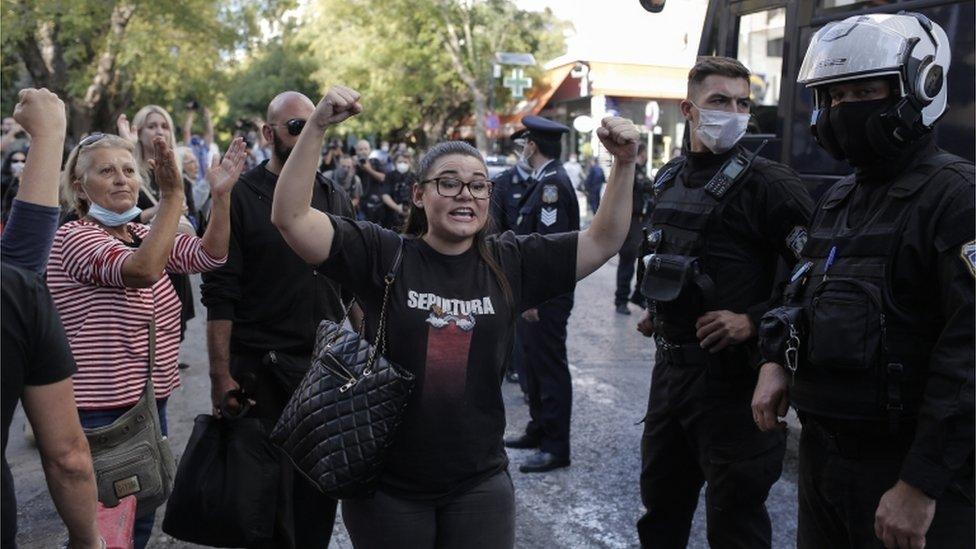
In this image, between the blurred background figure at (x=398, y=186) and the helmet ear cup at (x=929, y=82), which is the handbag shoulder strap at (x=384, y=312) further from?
the blurred background figure at (x=398, y=186)

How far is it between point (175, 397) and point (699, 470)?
4.60 metres

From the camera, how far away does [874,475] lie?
7.62ft

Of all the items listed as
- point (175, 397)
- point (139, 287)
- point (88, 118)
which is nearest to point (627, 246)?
point (175, 397)

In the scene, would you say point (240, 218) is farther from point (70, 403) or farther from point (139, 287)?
point (70, 403)

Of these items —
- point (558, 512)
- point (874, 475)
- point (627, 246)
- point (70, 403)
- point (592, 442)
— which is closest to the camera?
point (70, 403)

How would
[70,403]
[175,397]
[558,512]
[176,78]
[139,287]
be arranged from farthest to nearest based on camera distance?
[176,78], [175,397], [558,512], [139,287], [70,403]

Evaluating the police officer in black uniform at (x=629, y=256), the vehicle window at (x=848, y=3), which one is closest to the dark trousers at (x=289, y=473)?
the vehicle window at (x=848, y=3)

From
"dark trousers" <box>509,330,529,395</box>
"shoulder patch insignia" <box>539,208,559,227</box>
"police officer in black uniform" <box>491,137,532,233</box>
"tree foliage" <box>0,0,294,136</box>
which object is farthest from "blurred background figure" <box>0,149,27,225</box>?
"tree foliage" <box>0,0,294,136</box>

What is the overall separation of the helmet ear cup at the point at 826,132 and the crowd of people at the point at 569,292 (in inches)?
0.8

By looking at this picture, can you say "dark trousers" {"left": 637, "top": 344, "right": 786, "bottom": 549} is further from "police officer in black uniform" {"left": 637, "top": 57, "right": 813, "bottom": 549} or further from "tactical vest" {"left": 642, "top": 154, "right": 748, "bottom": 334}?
"tactical vest" {"left": 642, "top": 154, "right": 748, "bottom": 334}

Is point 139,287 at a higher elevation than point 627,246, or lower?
higher

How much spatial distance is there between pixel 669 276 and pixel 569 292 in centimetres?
48

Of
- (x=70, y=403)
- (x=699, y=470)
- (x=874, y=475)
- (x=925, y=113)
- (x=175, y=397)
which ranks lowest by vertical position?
(x=175, y=397)

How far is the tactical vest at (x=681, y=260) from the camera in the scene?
322 centimetres
